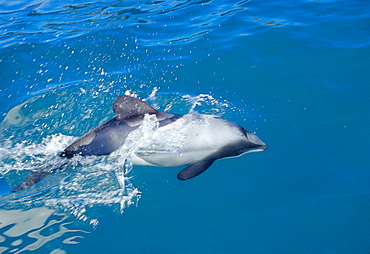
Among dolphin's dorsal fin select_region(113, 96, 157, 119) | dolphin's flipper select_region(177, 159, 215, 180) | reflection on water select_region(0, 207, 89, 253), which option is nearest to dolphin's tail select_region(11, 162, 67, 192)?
reflection on water select_region(0, 207, 89, 253)

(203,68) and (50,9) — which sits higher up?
(50,9)

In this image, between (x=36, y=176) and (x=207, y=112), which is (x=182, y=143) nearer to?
(x=207, y=112)

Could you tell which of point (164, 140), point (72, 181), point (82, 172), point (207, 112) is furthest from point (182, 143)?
point (72, 181)

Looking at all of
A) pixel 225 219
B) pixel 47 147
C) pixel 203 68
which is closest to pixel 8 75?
pixel 47 147

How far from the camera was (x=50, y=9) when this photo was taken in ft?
43.0

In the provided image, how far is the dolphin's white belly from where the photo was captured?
18.4ft

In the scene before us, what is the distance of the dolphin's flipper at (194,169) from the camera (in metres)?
5.18

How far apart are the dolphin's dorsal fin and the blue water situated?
0.75 metres

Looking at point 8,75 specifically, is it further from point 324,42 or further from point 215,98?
point 324,42

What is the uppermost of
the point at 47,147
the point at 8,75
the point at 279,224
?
the point at 8,75

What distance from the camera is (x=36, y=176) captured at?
5.47 m

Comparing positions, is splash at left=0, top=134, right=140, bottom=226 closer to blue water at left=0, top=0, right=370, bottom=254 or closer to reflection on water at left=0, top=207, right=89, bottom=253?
blue water at left=0, top=0, right=370, bottom=254

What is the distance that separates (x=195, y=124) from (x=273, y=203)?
1603 millimetres

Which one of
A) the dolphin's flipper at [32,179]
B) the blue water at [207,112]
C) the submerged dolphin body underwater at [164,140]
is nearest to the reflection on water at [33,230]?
the blue water at [207,112]
